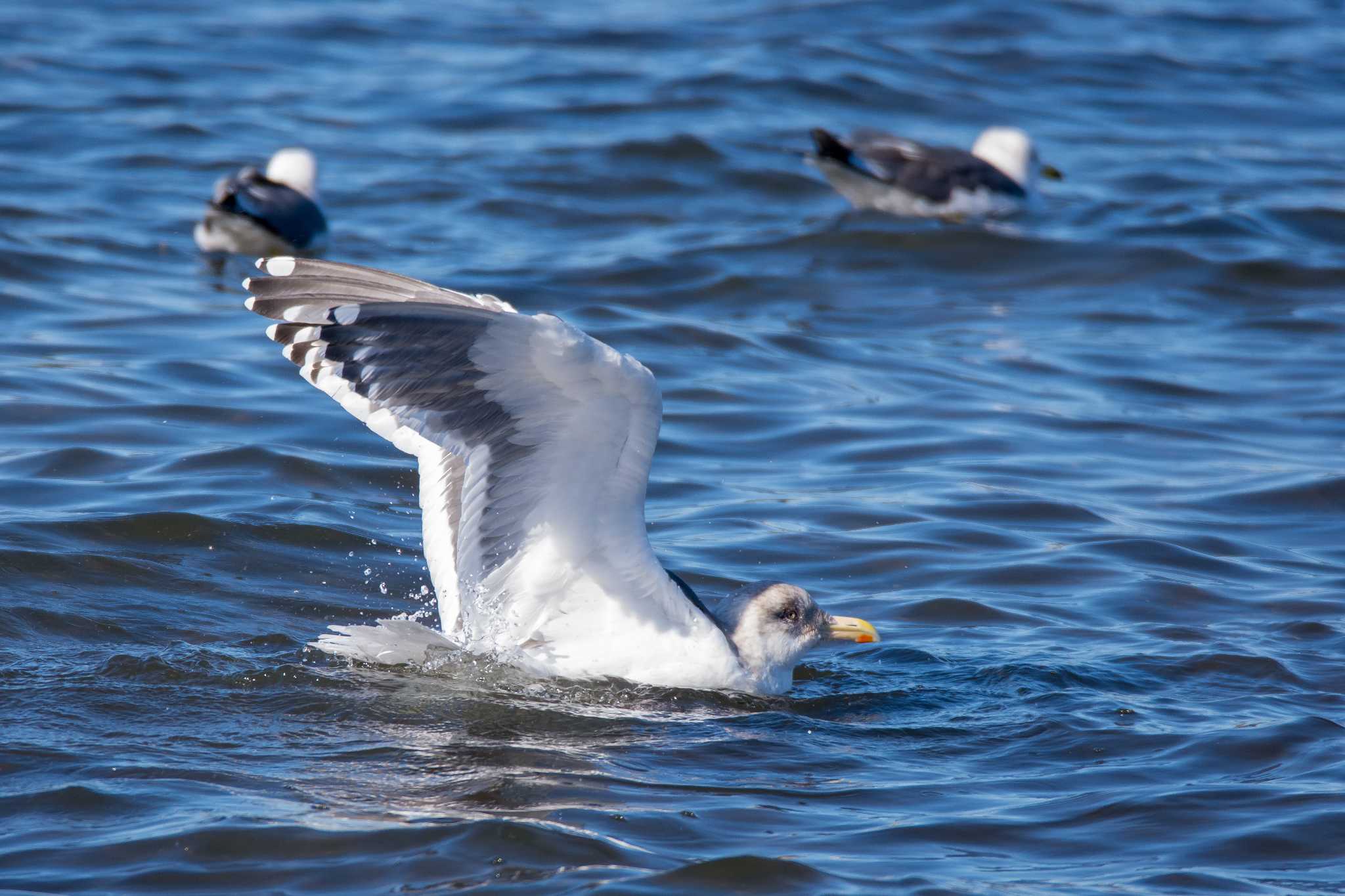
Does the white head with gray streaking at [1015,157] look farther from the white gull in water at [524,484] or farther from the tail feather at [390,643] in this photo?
the tail feather at [390,643]

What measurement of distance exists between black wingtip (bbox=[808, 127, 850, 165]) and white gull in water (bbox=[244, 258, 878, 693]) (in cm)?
805

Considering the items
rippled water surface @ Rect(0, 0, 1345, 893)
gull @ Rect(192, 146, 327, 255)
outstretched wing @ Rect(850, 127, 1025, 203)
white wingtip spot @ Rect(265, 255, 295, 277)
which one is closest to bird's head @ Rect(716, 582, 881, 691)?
rippled water surface @ Rect(0, 0, 1345, 893)

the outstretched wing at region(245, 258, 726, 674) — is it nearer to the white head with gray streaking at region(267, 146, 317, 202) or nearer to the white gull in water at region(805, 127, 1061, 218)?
the white head with gray streaking at region(267, 146, 317, 202)

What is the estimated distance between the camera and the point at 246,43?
1912 cm

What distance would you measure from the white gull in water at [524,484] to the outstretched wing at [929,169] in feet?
27.0

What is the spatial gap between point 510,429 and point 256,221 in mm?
7596

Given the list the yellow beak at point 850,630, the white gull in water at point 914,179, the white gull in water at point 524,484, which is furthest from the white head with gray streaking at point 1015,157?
the white gull in water at point 524,484

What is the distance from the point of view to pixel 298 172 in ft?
44.3

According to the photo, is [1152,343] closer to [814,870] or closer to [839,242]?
[839,242]

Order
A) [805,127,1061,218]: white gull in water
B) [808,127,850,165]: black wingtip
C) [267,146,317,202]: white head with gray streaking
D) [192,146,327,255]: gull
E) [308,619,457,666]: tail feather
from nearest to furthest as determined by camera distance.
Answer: [308,619,457,666]: tail feather < [192,146,327,255]: gull < [267,146,317,202]: white head with gray streaking < [808,127,850,165]: black wingtip < [805,127,1061,218]: white gull in water

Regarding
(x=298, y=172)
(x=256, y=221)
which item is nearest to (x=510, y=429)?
(x=256, y=221)

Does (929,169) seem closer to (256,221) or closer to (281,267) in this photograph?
(256,221)

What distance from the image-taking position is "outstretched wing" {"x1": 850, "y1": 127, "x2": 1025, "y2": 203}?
1395 cm

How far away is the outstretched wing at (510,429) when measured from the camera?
5.04m
